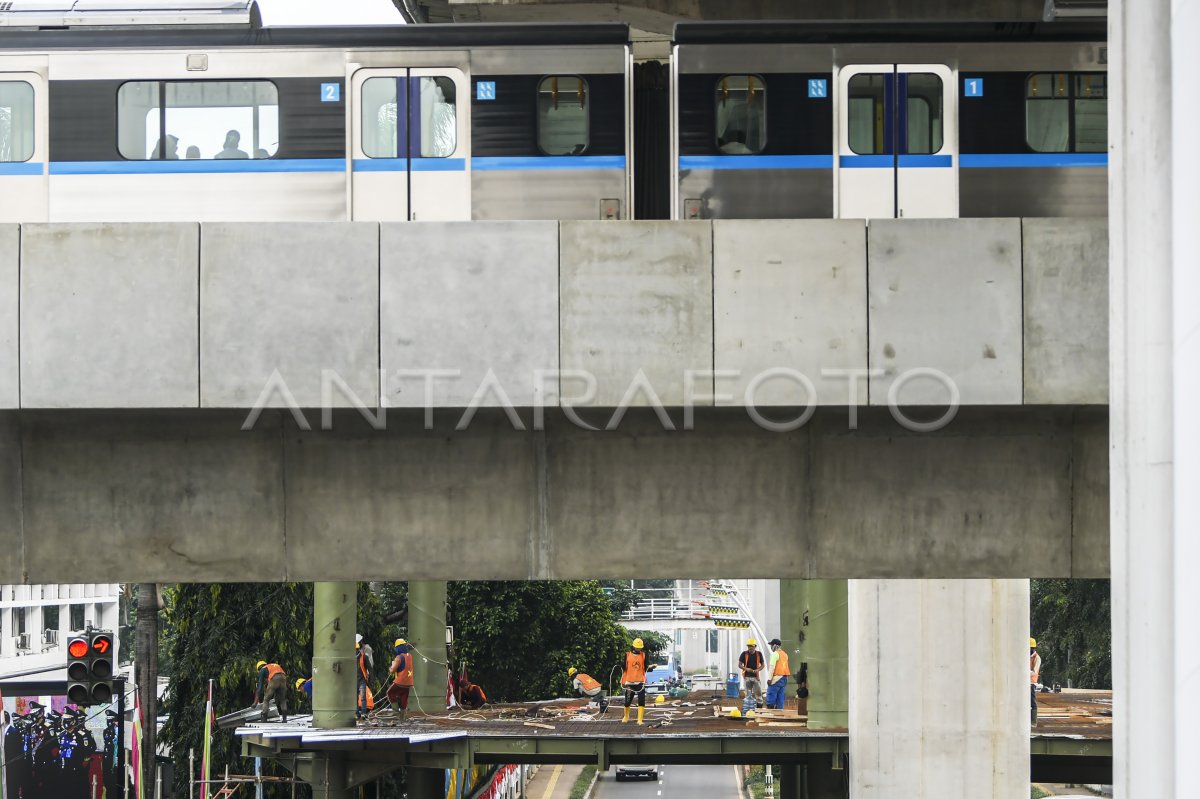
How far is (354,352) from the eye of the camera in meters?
10.5

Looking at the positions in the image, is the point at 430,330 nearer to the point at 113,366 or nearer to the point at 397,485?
the point at 397,485

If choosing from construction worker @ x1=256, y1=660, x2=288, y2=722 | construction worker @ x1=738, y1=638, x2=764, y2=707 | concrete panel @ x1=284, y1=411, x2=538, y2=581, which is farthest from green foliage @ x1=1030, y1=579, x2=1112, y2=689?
concrete panel @ x1=284, y1=411, x2=538, y2=581

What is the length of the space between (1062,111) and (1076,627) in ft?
160

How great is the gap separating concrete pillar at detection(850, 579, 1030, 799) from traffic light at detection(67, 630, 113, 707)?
11897mm

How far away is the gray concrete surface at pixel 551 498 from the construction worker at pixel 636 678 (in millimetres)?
15319

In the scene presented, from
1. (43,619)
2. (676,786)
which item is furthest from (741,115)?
(43,619)

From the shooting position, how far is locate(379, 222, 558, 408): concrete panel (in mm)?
10484

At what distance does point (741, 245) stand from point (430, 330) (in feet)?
8.70

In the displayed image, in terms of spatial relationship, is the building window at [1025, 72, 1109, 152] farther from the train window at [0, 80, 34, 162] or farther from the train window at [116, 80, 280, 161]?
the train window at [0, 80, 34, 162]

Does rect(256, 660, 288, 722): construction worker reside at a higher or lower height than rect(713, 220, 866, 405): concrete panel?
lower

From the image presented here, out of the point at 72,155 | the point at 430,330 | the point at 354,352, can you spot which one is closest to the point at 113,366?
the point at 354,352

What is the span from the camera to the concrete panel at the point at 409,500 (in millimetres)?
11250

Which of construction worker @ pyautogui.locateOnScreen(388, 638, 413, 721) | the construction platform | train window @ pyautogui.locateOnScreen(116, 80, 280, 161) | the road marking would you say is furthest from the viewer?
the road marking

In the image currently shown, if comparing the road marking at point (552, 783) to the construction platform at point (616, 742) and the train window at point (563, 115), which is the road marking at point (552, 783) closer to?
the construction platform at point (616, 742)
